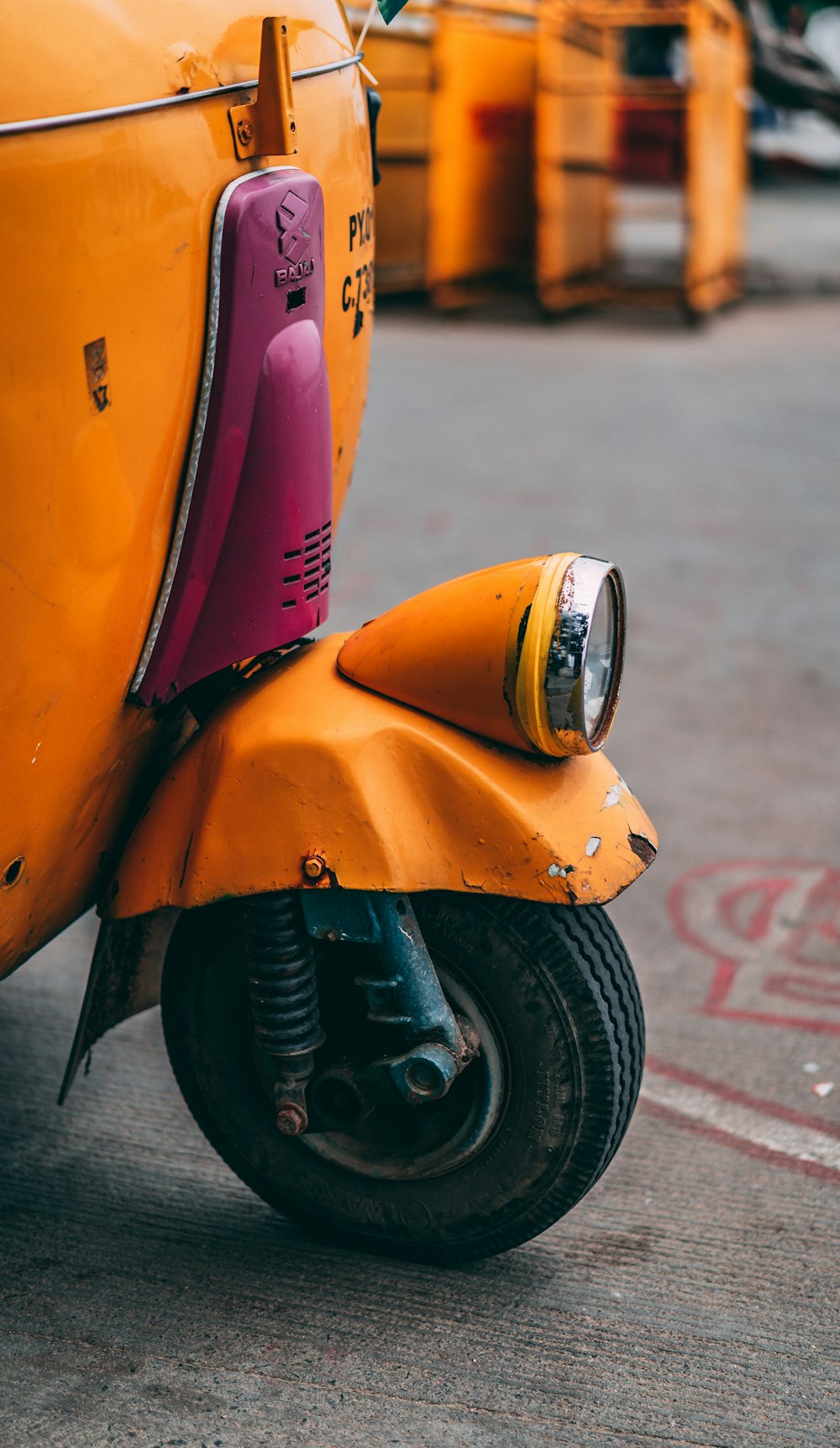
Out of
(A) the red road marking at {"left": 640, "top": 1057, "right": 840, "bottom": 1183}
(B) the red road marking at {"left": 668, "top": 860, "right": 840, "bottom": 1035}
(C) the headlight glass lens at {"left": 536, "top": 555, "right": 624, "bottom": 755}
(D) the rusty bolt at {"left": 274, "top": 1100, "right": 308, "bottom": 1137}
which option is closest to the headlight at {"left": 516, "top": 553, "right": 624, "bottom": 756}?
(C) the headlight glass lens at {"left": 536, "top": 555, "right": 624, "bottom": 755}

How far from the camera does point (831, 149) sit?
25.0m

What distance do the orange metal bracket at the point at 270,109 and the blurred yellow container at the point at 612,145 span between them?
9.06 meters

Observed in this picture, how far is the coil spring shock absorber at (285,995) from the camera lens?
6.19 feet

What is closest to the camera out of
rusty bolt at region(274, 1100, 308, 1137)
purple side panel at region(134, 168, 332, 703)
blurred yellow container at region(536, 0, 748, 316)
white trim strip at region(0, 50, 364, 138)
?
white trim strip at region(0, 50, 364, 138)

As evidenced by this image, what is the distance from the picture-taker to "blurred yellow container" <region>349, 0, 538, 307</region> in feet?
33.5

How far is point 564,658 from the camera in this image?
1766 mm

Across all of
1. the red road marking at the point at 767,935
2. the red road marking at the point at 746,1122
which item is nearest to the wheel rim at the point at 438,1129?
the red road marking at the point at 746,1122

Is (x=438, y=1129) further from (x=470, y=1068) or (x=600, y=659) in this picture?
(x=600, y=659)

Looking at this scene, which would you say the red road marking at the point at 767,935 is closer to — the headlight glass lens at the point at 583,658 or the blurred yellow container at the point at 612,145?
Answer: the headlight glass lens at the point at 583,658

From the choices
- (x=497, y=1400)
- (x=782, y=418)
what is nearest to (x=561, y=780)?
(x=497, y=1400)

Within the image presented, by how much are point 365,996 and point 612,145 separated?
11.3m

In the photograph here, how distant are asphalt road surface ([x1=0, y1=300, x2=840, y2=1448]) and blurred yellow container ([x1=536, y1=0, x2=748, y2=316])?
21.4ft

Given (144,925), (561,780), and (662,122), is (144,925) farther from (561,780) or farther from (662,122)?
(662,122)

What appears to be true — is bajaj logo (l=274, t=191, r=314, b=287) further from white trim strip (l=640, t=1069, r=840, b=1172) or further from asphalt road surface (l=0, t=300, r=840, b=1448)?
white trim strip (l=640, t=1069, r=840, b=1172)
